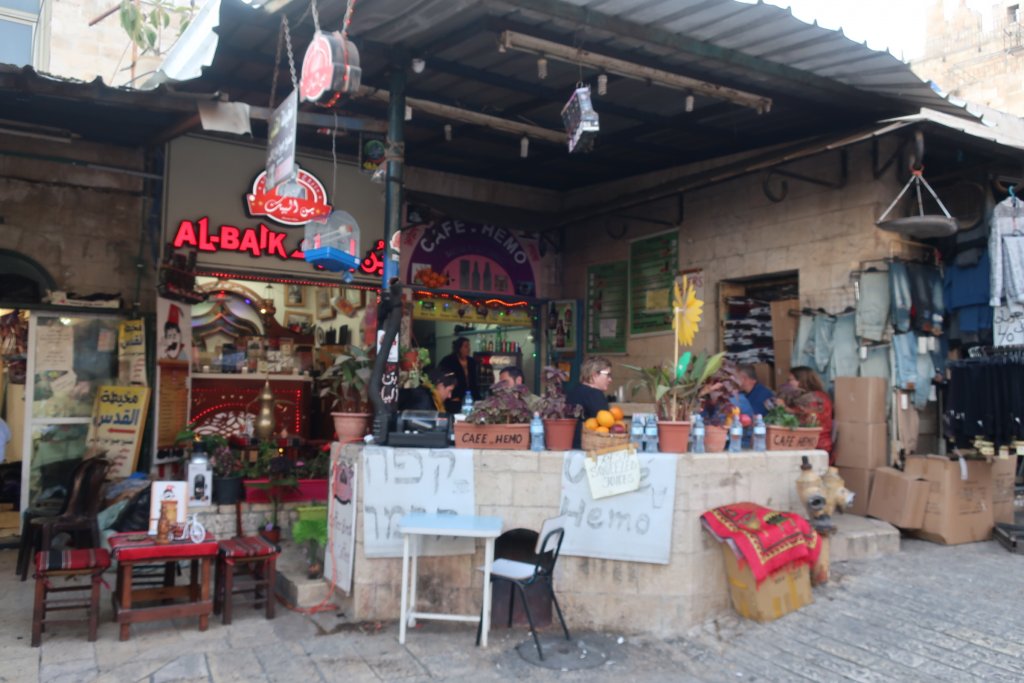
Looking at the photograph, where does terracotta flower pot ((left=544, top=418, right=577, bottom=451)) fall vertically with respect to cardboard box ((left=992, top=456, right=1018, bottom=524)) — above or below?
above

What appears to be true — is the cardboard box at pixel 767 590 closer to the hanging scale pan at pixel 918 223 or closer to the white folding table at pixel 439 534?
the white folding table at pixel 439 534

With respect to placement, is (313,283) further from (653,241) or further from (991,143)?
(991,143)

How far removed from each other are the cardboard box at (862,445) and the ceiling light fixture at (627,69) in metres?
3.37

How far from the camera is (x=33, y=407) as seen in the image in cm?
858

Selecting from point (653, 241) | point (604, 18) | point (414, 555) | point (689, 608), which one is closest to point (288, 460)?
point (414, 555)

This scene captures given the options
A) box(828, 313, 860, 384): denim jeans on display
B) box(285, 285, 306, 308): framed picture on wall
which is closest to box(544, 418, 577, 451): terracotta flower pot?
box(828, 313, 860, 384): denim jeans on display

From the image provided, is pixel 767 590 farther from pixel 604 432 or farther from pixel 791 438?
pixel 604 432

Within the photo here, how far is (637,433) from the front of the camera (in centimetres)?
599

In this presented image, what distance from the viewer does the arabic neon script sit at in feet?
30.3

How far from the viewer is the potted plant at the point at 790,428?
6.64 meters

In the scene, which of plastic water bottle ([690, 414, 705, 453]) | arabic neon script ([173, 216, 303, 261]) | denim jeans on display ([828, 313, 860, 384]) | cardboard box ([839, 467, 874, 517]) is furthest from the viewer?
arabic neon script ([173, 216, 303, 261])

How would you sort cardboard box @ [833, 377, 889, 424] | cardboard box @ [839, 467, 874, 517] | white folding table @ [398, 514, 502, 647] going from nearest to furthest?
white folding table @ [398, 514, 502, 647] < cardboard box @ [839, 467, 874, 517] < cardboard box @ [833, 377, 889, 424]

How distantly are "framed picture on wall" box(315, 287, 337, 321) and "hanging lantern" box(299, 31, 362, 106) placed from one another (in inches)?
241

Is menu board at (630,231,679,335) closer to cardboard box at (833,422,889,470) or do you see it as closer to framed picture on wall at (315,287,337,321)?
cardboard box at (833,422,889,470)
